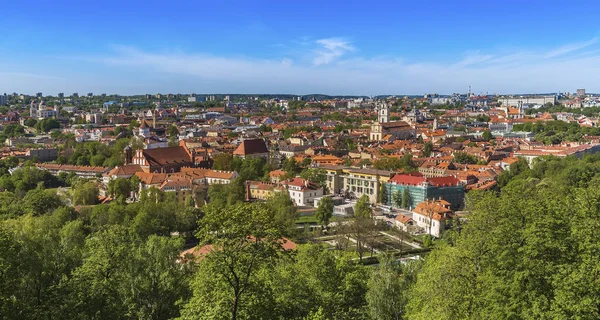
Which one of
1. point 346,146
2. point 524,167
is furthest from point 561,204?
point 346,146

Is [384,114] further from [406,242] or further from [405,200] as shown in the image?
[406,242]

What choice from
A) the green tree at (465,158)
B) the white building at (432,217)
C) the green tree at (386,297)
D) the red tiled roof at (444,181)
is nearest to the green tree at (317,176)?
the red tiled roof at (444,181)

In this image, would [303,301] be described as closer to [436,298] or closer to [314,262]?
[314,262]

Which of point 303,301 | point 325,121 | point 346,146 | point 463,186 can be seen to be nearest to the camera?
point 303,301

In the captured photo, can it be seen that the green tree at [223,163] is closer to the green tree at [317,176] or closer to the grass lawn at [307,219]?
the green tree at [317,176]

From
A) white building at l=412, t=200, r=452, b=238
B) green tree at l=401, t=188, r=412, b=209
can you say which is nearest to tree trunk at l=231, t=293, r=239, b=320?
white building at l=412, t=200, r=452, b=238

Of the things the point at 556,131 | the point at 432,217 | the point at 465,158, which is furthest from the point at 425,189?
the point at 556,131

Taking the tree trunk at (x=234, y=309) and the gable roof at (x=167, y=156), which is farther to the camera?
the gable roof at (x=167, y=156)

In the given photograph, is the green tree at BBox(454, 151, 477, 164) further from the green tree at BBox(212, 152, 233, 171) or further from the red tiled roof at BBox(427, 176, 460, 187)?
the green tree at BBox(212, 152, 233, 171)
